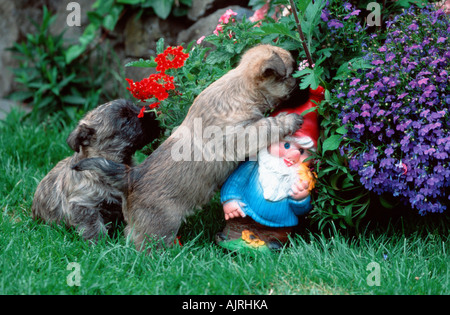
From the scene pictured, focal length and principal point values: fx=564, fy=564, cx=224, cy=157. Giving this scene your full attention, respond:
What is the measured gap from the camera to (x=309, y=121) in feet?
11.4

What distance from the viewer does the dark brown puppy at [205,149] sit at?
11.1 ft

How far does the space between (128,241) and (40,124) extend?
10.7 ft

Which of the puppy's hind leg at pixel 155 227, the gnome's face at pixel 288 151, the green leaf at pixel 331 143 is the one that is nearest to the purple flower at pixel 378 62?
the green leaf at pixel 331 143

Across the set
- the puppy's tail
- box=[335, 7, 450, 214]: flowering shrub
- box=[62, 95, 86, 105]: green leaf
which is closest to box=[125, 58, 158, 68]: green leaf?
the puppy's tail

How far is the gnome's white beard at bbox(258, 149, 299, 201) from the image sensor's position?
3363mm

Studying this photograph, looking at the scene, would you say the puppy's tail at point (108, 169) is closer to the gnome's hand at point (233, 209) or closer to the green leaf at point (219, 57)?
the gnome's hand at point (233, 209)

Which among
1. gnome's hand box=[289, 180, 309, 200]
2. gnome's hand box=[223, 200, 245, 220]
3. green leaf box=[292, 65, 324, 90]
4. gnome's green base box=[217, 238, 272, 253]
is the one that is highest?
green leaf box=[292, 65, 324, 90]

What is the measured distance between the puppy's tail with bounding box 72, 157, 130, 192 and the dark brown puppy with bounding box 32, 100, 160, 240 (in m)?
0.36

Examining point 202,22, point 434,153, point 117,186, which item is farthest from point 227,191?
point 202,22

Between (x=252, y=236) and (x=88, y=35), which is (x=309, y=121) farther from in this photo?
(x=88, y=35)

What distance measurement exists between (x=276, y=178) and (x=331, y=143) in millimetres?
388

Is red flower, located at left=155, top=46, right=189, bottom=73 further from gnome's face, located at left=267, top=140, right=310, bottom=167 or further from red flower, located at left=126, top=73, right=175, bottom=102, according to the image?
gnome's face, located at left=267, top=140, right=310, bottom=167

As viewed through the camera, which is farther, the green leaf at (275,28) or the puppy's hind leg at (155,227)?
the puppy's hind leg at (155,227)

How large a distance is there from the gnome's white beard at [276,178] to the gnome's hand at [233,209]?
181 millimetres
